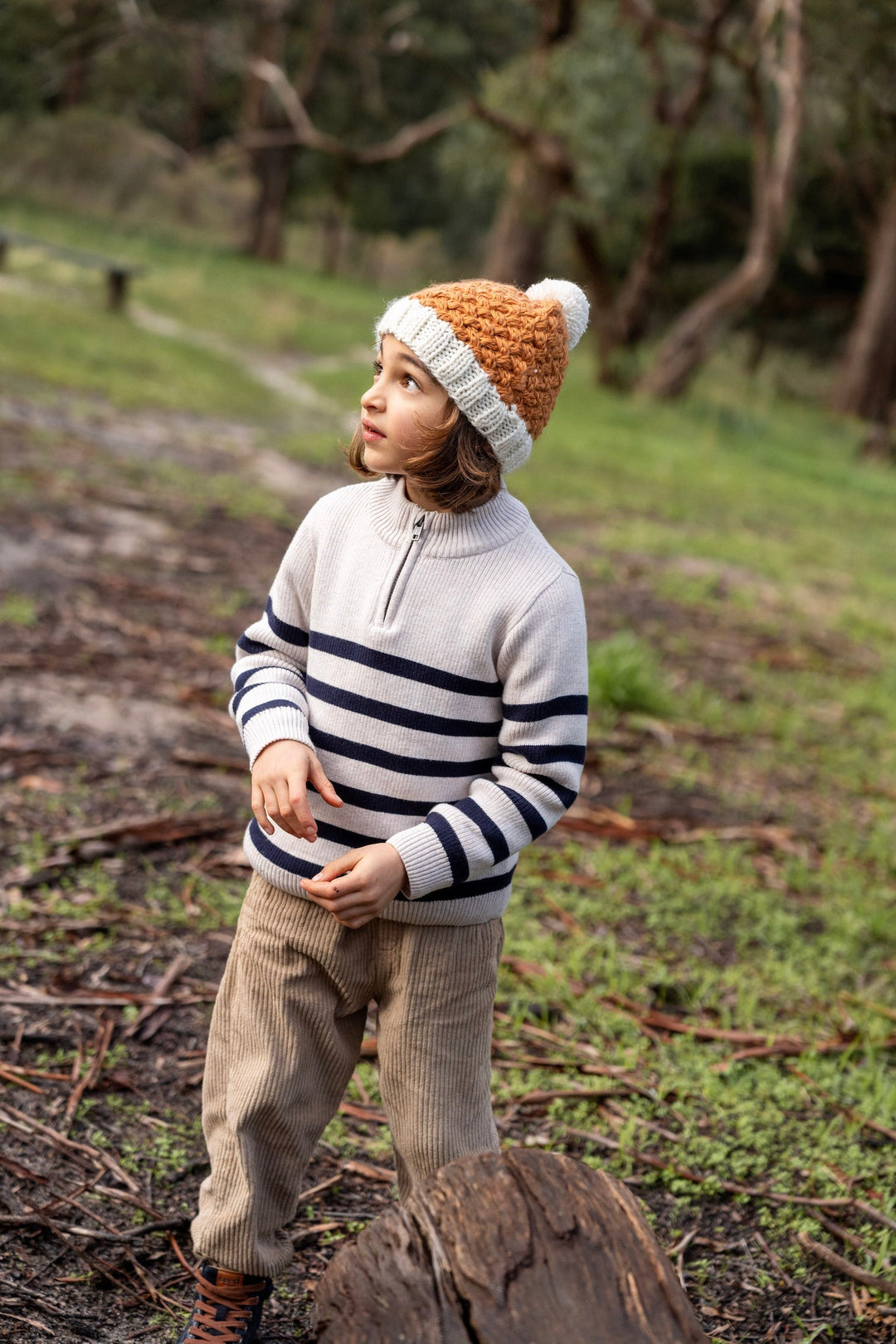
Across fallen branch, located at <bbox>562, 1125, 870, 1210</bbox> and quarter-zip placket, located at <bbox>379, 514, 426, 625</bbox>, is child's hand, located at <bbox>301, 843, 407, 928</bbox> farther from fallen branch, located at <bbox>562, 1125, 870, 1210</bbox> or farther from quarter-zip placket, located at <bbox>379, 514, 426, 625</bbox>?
fallen branch, located at <bbox>562, 1125, 870, 1210</bbox>

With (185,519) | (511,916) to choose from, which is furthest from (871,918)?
(185,519)

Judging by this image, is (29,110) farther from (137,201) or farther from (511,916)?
(511,916)

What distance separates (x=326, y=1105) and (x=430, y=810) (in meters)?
0.52

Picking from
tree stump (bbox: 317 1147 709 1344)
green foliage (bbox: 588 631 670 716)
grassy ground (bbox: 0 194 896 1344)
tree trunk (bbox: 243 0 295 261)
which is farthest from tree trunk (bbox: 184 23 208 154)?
tree stump (bbox: 317 1147 709 1344)

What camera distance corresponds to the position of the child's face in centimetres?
188

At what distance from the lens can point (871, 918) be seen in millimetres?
3746

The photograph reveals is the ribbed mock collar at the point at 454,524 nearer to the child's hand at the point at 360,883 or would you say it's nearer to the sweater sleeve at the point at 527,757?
the sweater sleeve at the point at 527,757

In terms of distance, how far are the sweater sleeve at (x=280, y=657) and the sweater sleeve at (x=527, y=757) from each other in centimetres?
26

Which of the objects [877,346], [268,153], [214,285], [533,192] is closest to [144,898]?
[533,192]

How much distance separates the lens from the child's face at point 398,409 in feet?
6.18

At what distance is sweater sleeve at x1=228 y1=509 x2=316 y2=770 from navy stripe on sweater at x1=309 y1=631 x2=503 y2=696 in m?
0.12

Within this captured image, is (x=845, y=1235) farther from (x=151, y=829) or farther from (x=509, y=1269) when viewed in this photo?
(x=151, y=829)

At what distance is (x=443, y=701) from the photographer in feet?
6.20

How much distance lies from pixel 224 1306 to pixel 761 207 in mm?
15547
